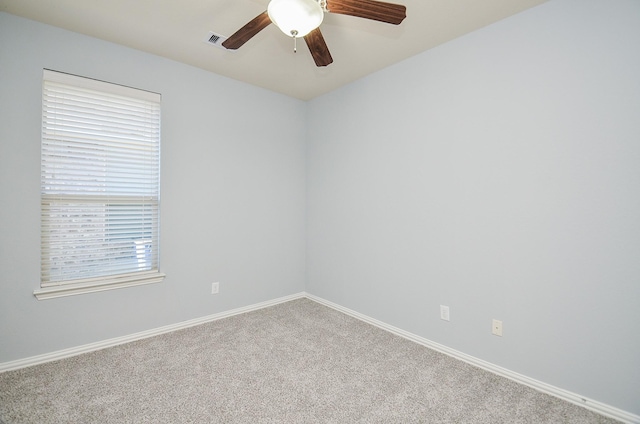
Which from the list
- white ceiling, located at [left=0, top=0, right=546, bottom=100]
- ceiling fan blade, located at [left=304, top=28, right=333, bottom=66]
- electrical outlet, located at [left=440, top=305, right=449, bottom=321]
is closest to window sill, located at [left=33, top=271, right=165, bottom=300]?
white ceiling, located at [left=0, top=0, right=546, bottom=100]

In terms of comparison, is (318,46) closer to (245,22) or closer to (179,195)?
(245,22)

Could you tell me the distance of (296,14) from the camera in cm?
144

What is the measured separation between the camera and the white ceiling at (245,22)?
81.5 inches

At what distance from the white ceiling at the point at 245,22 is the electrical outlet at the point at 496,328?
2.24 metres

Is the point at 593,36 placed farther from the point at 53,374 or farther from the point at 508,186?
the point at 53,374

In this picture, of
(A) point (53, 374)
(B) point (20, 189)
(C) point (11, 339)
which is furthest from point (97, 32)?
(A) point (53, 374)

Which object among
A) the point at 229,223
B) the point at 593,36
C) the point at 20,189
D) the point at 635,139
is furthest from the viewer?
the point at 229,223

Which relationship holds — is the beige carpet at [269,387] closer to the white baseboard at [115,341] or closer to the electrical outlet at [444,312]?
the white baseboard at [115,341]

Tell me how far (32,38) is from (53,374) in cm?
250

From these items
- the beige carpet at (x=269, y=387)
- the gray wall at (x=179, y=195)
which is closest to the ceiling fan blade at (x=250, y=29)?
the gray wall at (x=179, y=195)

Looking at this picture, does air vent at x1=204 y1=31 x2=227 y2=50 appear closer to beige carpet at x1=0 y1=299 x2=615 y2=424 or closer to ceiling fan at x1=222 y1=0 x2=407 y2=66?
ceiling fan at x1=222 y1=0 x2=407 y2=66

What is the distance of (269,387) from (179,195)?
196cm

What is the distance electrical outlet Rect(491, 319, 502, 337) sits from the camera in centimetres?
224

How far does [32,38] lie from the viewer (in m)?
2.27
